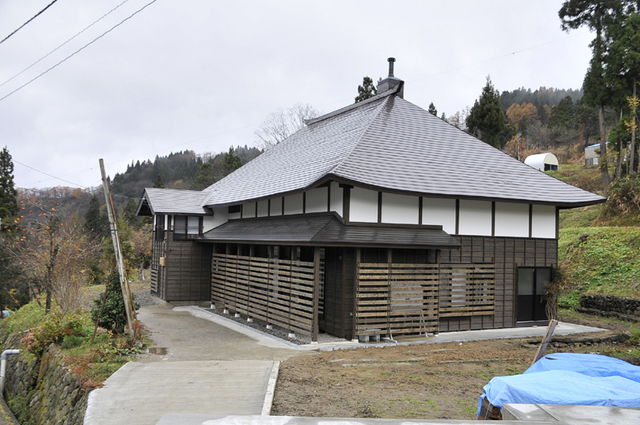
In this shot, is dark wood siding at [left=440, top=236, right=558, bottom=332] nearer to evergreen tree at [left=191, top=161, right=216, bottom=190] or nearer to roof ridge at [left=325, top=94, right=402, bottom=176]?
roof ridge at [left=325, top=94, right=402, bottom=176]

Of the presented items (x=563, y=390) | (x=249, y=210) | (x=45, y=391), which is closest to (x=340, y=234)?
(x=563, y=390)

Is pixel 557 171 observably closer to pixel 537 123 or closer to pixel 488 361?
pixel 537 123

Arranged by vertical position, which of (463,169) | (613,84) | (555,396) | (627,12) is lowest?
(555,396)

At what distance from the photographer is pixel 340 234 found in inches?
410

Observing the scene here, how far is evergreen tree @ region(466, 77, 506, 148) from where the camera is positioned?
31656 millimetres

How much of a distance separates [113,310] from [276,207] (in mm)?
5856

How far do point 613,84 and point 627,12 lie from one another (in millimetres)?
4350

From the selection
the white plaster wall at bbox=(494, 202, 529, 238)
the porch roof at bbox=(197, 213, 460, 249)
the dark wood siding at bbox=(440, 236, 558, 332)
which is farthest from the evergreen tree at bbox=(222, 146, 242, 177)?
the dark wood siding at bbox=(440, 236, 558, 332)

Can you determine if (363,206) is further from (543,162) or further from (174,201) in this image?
(543,162)

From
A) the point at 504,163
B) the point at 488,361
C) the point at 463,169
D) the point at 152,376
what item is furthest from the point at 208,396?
the point at 504,163

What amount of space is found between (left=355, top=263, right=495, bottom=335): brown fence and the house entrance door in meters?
1.30

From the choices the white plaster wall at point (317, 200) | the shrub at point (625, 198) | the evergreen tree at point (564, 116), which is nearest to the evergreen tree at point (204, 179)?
the white plaster wall at point (317, 200)

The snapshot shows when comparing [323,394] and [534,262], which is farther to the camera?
[534,262]

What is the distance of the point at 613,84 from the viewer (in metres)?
26.4
